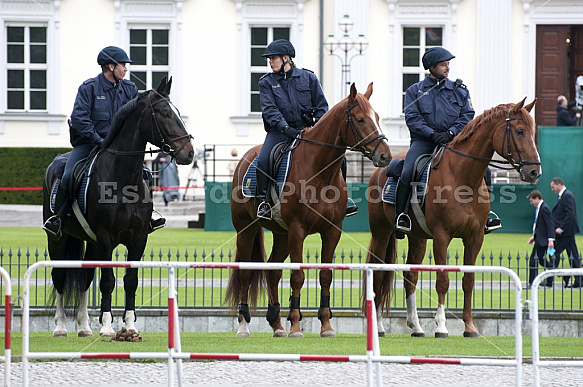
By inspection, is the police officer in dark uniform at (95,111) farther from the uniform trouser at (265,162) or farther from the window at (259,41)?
the window at (259,41)

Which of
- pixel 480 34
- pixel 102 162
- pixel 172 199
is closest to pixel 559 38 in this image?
pixel 480 34

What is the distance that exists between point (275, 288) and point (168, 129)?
2.44 m

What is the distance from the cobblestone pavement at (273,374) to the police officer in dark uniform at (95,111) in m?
2.19

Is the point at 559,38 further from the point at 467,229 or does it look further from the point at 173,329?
the point at 173,329

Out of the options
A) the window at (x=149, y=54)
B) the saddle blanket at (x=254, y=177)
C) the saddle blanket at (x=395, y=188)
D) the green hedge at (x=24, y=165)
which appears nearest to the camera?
the saddle blanket at (x=254, y=177)

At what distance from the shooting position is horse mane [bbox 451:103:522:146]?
1061 cm

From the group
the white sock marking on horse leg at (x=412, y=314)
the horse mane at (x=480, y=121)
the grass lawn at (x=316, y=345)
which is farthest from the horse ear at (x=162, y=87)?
the white sock marking on horse leg at (x=412, y=314)

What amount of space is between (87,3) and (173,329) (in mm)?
25090

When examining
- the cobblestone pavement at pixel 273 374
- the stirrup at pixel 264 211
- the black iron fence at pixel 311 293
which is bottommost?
the black iron fence at pixel 311 293

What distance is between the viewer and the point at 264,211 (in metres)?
11.0

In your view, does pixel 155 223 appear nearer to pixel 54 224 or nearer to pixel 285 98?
pixel 54 224

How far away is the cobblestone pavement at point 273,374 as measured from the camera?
825cm

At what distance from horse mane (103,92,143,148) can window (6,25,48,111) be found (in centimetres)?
2165

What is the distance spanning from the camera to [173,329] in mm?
7496
